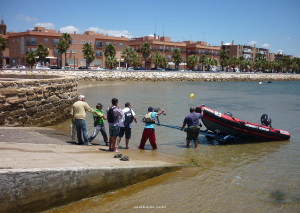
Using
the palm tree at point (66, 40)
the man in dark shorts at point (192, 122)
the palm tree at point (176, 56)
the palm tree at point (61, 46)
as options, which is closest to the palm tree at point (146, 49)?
the palm tree at point (176, 56)

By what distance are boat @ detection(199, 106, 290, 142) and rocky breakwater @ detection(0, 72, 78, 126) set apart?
7.15 m

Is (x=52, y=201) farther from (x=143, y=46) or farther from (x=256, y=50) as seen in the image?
(x=256, y=50)

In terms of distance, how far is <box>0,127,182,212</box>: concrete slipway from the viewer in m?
5.69

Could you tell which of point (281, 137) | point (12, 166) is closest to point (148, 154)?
point (12, 166)

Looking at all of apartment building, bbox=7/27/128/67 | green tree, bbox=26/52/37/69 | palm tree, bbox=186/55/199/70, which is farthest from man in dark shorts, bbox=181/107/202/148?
palm tree, bbox=186/55/199/70

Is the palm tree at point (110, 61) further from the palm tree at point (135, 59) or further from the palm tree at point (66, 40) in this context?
the palm tree at point (66, 40)

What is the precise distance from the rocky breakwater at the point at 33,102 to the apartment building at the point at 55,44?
6113cm

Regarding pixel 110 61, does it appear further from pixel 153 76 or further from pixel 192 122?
pixel 192 122

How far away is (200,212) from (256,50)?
146 m

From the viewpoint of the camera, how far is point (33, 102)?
42.2 feet

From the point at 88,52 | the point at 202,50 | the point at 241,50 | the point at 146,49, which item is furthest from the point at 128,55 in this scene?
the point at 241,50

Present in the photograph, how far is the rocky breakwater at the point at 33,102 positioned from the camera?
37.5 feet

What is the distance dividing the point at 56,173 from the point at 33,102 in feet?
24.6

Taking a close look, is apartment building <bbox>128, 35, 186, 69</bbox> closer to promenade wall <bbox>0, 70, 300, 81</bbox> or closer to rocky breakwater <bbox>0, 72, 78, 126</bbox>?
promenade wall <bbox>0, 70, 300, 81</bbox>
